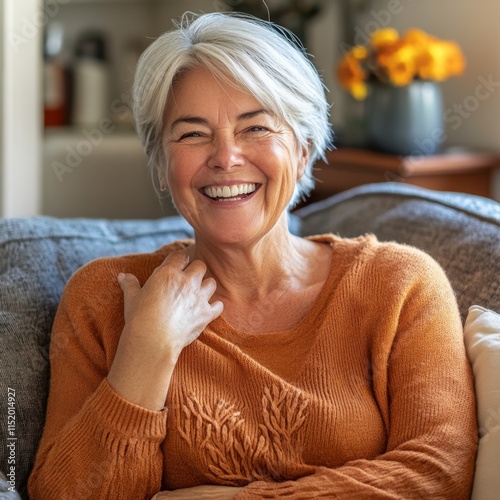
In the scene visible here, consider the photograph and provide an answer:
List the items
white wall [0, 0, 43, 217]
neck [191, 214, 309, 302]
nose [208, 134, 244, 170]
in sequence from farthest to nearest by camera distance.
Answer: white wall [0, 0, 43, 217] < neck [191, 214, 309, 302] < nose [208, 134, 244, 170]

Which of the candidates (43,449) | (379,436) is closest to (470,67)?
(379,436)

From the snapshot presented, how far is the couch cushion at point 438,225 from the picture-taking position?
58.5 inches

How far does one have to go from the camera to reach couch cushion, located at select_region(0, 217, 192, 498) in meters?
1.39

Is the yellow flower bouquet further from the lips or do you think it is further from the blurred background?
the lips

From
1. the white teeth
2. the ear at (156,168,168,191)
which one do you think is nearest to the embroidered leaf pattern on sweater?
the white teeth

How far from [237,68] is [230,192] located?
0.20 metres

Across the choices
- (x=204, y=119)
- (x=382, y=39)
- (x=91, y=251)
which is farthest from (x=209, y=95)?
(x=382, y=39)

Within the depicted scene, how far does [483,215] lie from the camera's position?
158cm

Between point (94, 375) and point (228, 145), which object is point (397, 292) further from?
point (94, 375)

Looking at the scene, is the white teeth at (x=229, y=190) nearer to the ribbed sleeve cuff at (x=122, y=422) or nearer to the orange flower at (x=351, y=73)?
the ribbed sleeve cuff at (x=122, y=422)

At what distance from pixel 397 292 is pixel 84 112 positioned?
2.48 m

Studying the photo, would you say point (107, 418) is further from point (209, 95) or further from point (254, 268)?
point (209, 95)

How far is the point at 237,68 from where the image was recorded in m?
1.34

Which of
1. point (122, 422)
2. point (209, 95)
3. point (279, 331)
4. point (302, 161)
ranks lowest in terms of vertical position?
point (122, 422)
